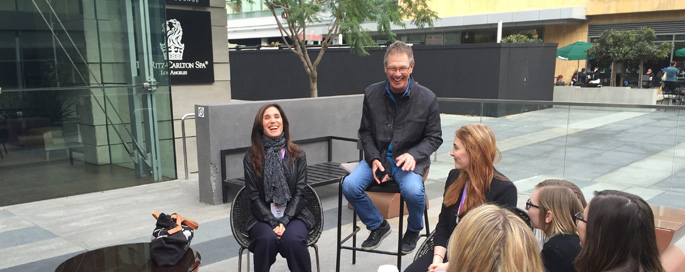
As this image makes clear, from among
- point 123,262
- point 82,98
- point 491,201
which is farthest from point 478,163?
point 82,98

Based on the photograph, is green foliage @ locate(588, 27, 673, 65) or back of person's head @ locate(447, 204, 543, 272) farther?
green foliage @ locate(588, 27, 673, 65)

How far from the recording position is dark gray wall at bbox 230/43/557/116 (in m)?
17.3

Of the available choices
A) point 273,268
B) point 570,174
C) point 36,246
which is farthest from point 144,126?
point 570,174

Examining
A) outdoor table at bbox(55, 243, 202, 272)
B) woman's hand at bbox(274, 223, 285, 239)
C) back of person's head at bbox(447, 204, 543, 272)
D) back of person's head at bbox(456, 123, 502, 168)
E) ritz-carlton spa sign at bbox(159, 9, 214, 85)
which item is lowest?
outdoor table at bbox(55, 243, 202, 272)

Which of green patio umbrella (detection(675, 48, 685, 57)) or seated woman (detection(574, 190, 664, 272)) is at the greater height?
green patio umbrella (detection(675, 48, 685, 57))

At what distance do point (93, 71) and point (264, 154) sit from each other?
4.75 m

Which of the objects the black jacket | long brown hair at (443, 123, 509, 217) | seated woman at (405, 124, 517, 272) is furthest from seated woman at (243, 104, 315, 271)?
long brown hair at (443, 123, 509, 217)

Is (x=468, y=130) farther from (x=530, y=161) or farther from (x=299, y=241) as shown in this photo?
(x=530, y=161)

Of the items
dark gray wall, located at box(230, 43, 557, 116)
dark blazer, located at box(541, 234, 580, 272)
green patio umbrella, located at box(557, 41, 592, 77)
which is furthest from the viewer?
green patio umbrella, located at box(557, 41, 592, 77)

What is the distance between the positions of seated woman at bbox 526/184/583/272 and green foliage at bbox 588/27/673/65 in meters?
20.0

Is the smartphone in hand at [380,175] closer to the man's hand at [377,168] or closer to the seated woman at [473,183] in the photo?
the man's hand at [377,168]

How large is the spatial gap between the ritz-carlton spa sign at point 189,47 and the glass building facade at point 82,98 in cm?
70

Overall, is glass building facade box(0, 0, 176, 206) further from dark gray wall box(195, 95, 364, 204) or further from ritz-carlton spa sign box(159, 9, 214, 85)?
dark gray wall box(195, 95, 364, 204)

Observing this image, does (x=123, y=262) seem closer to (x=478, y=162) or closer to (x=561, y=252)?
(x=478, y=162)
